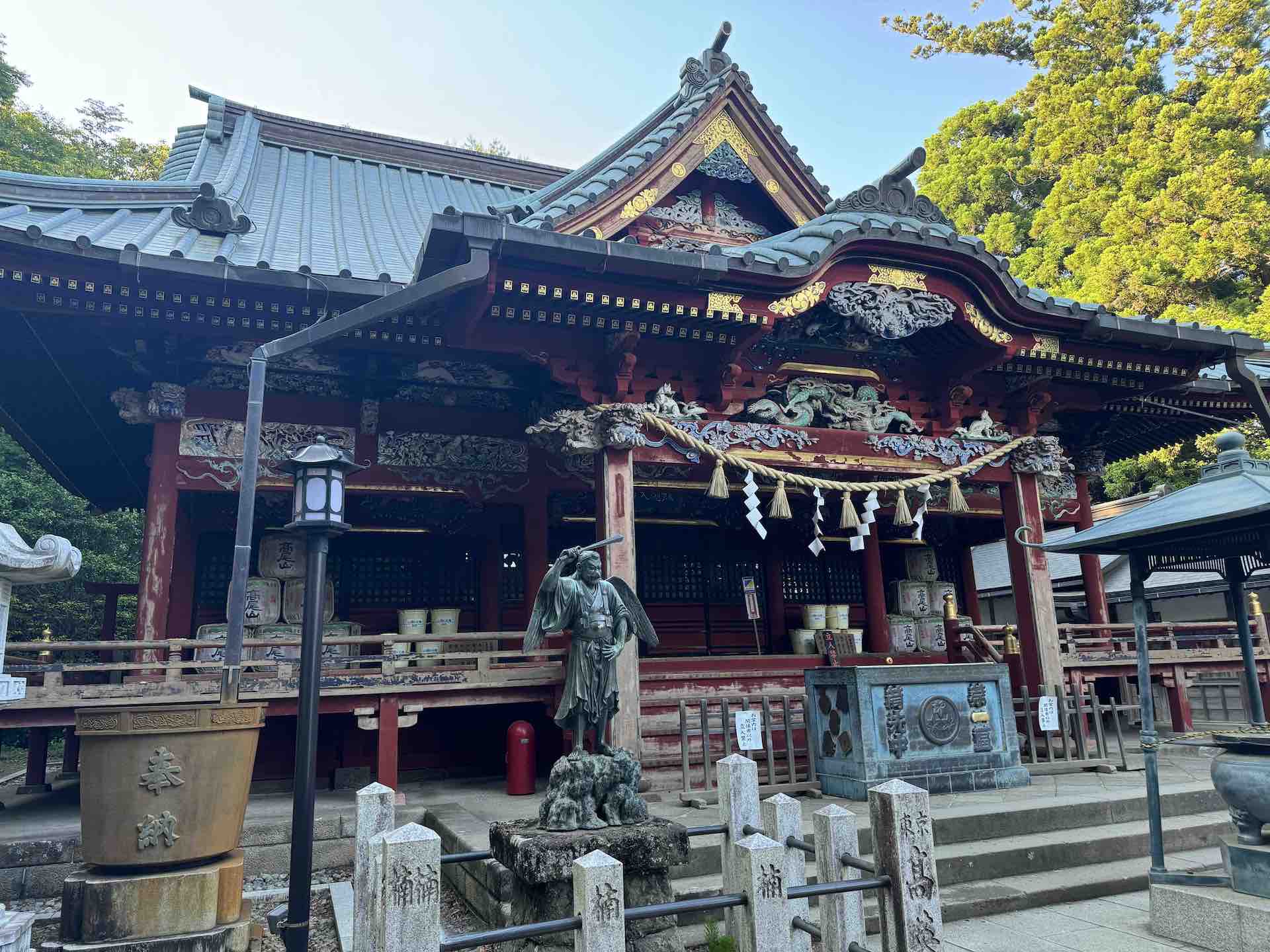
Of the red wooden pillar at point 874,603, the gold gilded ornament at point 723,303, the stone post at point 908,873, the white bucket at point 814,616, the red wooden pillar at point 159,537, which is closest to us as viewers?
the stone post at point 908,873

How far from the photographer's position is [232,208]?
9.38 meters

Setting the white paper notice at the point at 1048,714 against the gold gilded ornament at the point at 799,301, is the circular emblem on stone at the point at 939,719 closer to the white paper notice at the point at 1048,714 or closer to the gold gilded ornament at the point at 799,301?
the white paper notice at the point at 1048,714

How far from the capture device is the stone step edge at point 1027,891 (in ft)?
17.2

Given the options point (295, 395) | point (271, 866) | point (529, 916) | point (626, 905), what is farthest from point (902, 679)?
point (295, 395)

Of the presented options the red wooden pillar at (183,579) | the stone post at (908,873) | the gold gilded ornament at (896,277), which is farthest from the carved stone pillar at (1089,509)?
the red wooden pillar at (183,579)

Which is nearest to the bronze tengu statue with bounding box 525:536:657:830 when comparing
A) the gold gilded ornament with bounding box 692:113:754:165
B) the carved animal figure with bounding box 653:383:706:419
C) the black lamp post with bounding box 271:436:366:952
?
the black lamp post with bounding box 271:436:366:952

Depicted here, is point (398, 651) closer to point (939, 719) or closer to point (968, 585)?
point (939, 719)

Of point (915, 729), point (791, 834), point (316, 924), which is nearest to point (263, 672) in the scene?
point (316, 924)

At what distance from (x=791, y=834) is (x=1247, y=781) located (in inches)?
107

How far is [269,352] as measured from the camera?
6816mm

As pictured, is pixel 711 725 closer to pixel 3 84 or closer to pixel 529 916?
pixel 529 916

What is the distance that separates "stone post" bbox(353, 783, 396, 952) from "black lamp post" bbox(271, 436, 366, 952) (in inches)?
19.7

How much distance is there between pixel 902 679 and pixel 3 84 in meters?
32.4

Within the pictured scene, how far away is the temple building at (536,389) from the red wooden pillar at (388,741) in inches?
1.0
